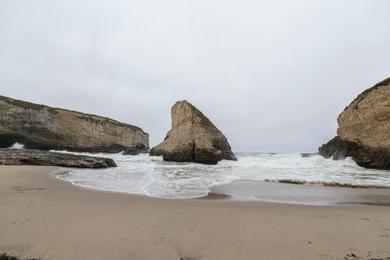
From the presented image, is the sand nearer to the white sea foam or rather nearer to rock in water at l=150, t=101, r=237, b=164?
the white sea foam

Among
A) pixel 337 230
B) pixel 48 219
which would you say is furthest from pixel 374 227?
pixel 48 219

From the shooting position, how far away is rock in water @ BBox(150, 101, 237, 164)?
2900 centimetres

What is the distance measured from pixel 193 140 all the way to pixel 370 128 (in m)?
15.7

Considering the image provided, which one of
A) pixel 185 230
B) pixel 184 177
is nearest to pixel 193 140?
pixel 184 177

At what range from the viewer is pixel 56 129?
4050 centimetres

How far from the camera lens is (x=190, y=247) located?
12.7 feet

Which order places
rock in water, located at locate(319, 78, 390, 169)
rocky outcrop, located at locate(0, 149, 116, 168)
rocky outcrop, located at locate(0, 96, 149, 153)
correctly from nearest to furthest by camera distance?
rocky outcrop, located at locate(0, 149, 116, 168)
rock in water, located at locate(319, 78, 390, 169)
rocky outcrop, located at locate(0, 96, 149, 153)

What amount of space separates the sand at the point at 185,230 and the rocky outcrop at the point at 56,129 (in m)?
34.1

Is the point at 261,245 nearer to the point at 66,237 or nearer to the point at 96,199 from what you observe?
the point at 66,237

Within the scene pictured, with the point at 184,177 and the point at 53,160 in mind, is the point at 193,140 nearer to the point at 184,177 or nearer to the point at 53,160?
the point at 53,160

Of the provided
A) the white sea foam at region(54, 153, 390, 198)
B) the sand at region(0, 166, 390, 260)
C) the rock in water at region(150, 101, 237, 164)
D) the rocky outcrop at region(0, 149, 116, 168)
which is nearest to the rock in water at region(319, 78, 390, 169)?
the white sea foam at region(54, 153, 390, 198)

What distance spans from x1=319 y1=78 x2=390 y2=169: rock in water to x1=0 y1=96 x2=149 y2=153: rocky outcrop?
118 ft

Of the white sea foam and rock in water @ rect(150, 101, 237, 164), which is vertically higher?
rock in water @ rect(150, 101, 237, 164)

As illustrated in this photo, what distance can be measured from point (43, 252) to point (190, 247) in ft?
6.05
